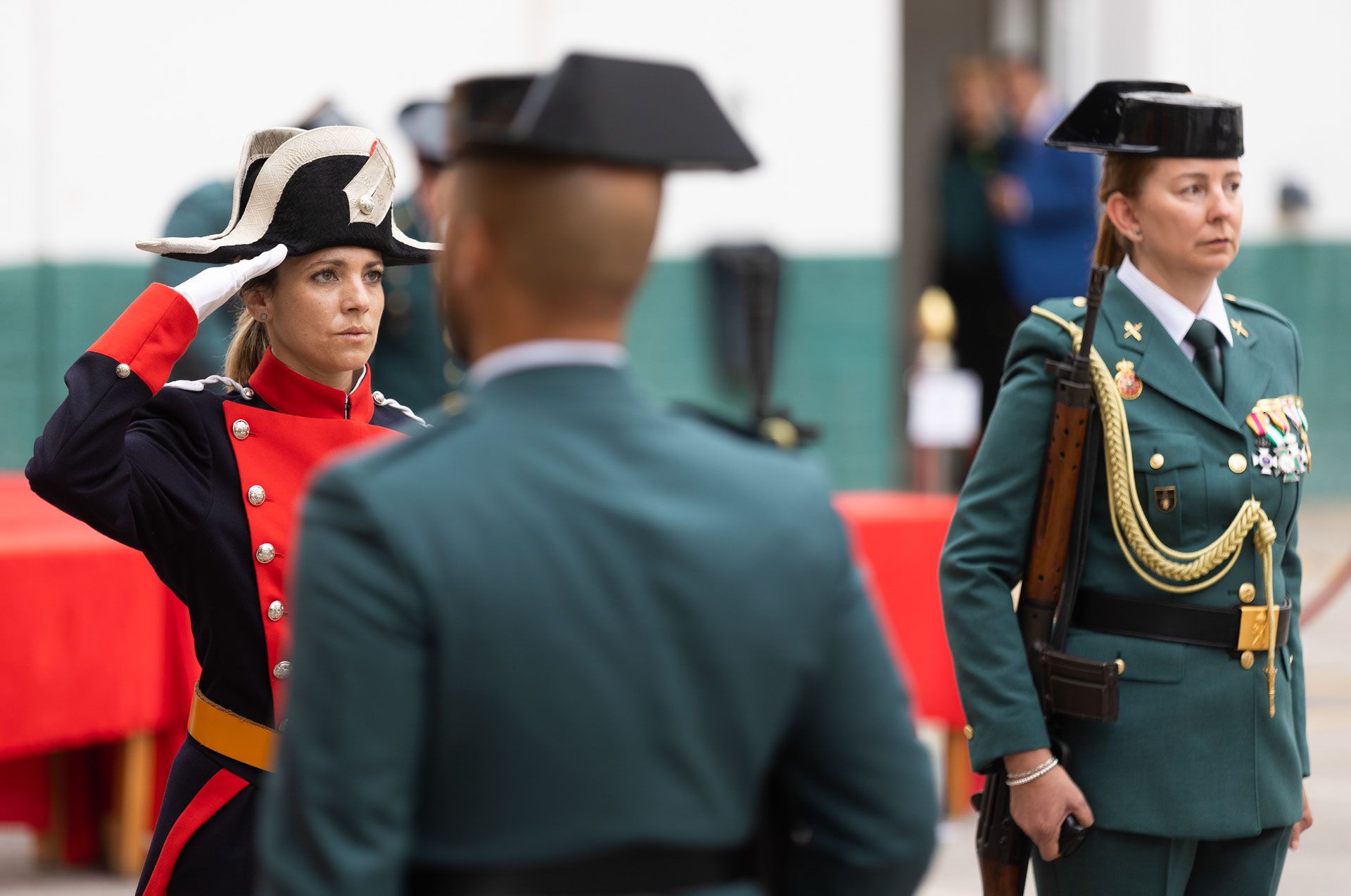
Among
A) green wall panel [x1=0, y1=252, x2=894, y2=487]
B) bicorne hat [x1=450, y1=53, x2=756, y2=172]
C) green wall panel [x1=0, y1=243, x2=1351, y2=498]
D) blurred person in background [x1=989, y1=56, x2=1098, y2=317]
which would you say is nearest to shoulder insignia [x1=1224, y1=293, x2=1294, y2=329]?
bicorne hat [x1=450, y1=53, x2=756, y2=172]

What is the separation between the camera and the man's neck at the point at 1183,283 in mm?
2645

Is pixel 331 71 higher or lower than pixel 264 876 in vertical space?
higher

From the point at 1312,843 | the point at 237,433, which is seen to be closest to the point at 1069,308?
the point at 237,433

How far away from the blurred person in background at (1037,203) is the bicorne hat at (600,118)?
719 centimetres

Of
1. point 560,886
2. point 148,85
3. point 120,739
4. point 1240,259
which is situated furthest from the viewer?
point 1240,259

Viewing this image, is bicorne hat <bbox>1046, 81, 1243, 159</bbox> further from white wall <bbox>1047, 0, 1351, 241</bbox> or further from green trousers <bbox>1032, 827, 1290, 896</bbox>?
white wall <bbox>1047, 0, 1351, 241</bbox>

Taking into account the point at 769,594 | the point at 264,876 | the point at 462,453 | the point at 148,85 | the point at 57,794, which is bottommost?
the point at 57,794

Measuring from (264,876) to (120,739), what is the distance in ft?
10.0

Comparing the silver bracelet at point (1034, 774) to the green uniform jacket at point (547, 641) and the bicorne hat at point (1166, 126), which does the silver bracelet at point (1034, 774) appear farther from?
the green uniform jacket at point (547, 641)

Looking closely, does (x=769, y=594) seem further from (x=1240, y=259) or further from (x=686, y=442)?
(x=1240, y=259)

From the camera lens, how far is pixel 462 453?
4.95 feet

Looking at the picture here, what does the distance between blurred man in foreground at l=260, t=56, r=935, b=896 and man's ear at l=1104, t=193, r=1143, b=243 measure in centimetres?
120

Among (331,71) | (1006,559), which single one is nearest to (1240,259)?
(331,71)

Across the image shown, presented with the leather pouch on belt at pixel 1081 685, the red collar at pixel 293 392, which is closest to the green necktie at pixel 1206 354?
the leather pouch on belt at pixel 1081 685
